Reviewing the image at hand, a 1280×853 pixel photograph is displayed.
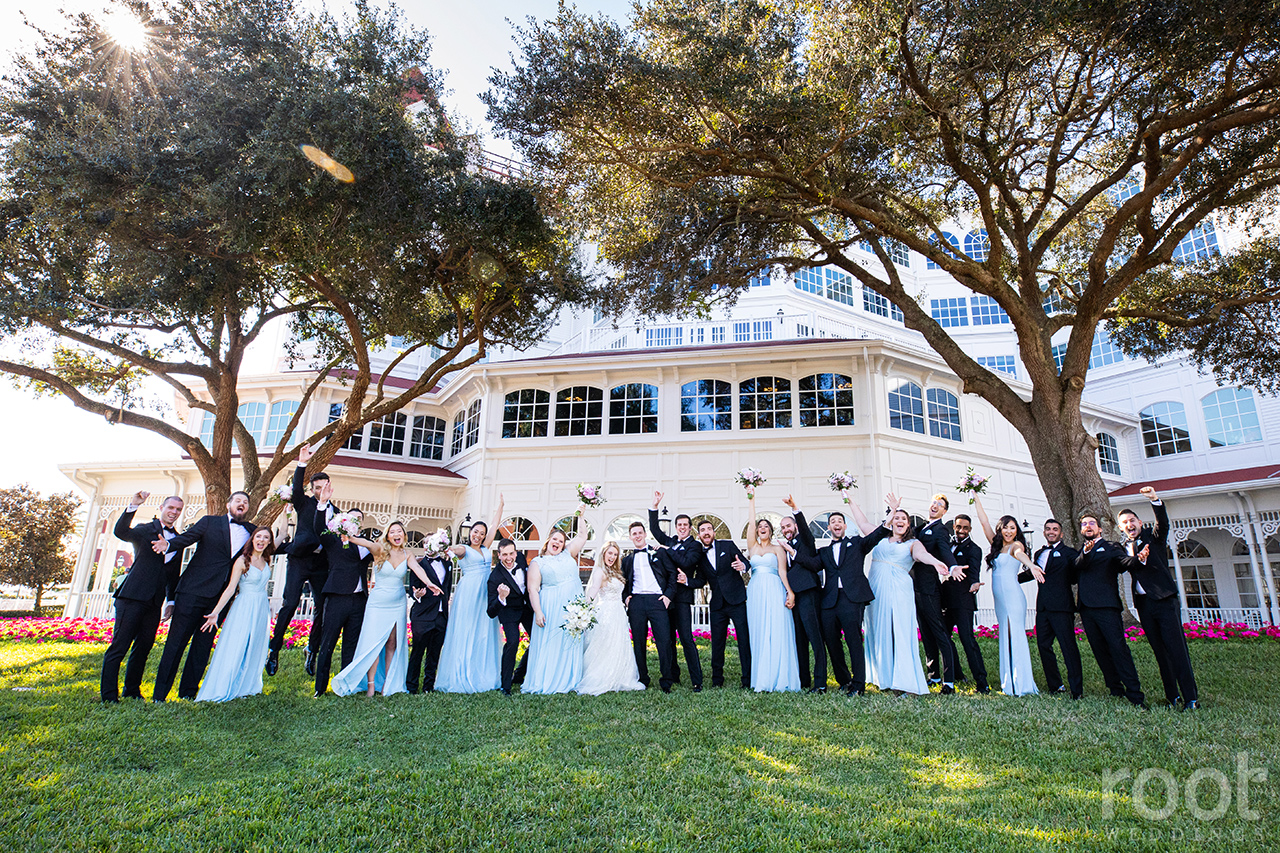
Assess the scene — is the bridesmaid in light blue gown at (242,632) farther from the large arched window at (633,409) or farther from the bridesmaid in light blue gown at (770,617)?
the large arched window at (633,409)

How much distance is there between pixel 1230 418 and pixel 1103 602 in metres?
19.6

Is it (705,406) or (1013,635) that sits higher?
(705,406)

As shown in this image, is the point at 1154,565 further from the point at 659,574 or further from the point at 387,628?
Answer: the point at 387,628

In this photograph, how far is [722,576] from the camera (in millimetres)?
7781

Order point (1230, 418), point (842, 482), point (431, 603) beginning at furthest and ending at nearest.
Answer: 1. point (1230, 418)
2. point (842, 482)
3. point (431, 603)

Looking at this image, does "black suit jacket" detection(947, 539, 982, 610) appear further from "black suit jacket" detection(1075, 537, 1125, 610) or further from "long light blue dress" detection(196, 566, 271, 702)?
"long light blue dress" detection(196, 566, 271, 702)

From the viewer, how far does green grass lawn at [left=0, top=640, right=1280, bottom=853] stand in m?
3.38

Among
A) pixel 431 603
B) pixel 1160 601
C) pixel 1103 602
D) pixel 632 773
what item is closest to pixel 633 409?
pixel 431 603

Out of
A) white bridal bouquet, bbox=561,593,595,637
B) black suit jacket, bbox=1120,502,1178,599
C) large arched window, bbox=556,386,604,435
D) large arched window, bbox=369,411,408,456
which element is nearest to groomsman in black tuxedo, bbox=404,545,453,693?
white bridal bouquet, bbox=561,593,595,637

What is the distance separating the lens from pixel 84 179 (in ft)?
30.5

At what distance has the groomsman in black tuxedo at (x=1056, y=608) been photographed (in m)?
6.89

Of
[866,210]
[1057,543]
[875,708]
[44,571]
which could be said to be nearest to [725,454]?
[866,210]

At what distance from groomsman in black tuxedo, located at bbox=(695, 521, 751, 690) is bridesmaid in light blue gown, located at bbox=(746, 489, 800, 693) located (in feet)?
0.39

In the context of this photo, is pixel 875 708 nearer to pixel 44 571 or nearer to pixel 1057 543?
pixel 1057 543
